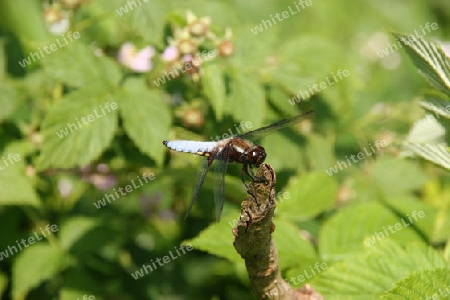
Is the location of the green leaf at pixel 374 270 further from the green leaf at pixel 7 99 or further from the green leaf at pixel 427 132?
the green leaf at pixel 7 99

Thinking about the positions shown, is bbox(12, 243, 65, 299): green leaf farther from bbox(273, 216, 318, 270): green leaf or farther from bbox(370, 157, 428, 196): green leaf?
bbox(370, 157, 428, 196): green leaf

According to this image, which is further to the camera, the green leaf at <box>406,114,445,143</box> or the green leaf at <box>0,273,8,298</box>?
the green leaf at <box>0,273,8,298</box>

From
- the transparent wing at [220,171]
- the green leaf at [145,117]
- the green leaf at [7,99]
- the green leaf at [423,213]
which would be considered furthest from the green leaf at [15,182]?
the green leaf at [423,213]

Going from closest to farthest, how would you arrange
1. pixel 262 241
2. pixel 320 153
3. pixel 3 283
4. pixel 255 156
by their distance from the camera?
pixel 262 241
pixel 255 156
pixel 3 283
pixel 320 153

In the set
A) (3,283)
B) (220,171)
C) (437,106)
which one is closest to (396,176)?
(437,106)

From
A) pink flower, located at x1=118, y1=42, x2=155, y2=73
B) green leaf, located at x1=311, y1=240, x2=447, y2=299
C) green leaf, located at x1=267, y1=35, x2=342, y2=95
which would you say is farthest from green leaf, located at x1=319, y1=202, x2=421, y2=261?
pink flower, located at x1=118, y1=42, x2=155, y2=73

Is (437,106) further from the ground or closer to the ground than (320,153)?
closer to the ground

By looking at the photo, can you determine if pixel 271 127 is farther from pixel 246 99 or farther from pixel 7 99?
pixel 7 99

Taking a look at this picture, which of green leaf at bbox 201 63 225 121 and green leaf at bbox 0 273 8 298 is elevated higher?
green leaf at bbox 201 63 225 121
